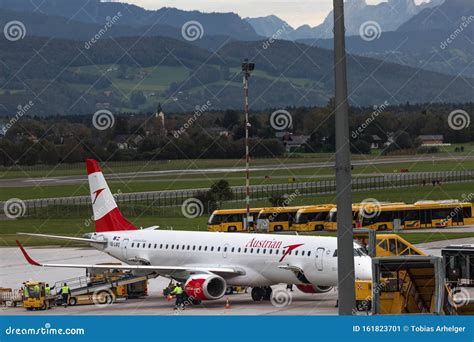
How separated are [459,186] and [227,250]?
78.1 meters

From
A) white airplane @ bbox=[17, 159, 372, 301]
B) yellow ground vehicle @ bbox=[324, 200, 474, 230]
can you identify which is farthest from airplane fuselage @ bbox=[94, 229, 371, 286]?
yellow ground vehicle @ bbox=[324, 200, 474, 230]

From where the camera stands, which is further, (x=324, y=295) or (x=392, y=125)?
(x=392, y=125)

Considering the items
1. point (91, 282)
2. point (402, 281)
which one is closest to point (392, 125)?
point (91, 282)

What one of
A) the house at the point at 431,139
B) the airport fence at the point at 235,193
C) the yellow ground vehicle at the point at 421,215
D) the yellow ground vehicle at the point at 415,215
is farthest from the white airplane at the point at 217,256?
Answer: the house at the point at 431,139

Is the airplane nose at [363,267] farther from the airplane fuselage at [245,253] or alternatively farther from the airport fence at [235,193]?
the airport fence at [235,193]

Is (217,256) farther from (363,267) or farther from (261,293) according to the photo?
(363,267)

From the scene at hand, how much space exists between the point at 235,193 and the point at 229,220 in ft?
84.1

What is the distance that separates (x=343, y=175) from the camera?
12367 mm

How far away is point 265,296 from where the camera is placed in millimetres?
48844

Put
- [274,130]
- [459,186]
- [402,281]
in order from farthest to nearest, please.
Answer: [274,130]
[459,186]
[402,281]

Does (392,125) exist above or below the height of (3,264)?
above

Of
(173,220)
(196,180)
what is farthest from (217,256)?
(196,180)

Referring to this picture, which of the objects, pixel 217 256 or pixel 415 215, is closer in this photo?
pixel 217 256

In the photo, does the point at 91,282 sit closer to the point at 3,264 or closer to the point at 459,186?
the point at 3,264
